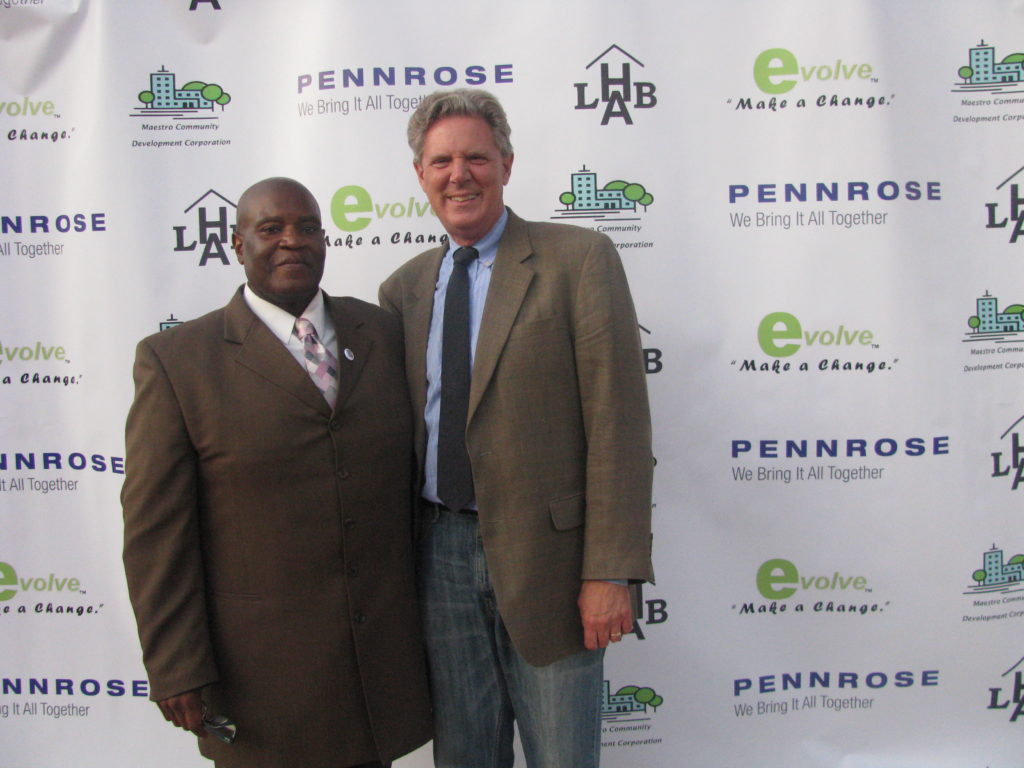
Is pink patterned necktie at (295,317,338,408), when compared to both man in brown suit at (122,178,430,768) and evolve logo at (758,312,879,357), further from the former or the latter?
evolve logo at (758,312,879,357)

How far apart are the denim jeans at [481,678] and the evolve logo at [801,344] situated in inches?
50.9

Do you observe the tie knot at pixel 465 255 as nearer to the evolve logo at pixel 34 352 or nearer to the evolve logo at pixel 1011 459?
the evolve logo at pixel 34 352

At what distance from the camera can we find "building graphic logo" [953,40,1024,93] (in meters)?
2.54

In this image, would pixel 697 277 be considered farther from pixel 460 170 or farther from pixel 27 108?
pixel 27 108

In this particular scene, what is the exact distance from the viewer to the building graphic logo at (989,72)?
2.54m

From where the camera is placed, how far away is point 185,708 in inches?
59.1

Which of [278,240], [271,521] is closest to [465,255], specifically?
[278,240]

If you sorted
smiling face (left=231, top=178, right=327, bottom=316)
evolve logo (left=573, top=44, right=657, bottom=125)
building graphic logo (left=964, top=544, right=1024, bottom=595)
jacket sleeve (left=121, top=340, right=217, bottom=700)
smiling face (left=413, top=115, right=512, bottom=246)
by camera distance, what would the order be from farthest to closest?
building graphic logo (left=964, top=544, right=1024, bottom=595)
evolve logo (left=573, top=44, right=657, bottom=125)
smiling face (left=413, top=115, right=512, bottom=246)
smiling face (left=231, top=178, right=327, bottom=316)
jacket sleeve (left=121, top=340, right=217, bottom=700)

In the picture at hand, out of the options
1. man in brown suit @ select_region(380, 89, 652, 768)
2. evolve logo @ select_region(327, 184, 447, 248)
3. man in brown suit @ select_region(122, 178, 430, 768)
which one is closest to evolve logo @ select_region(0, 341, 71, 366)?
evolve logo @ select_region(327, 184, 447, 248)

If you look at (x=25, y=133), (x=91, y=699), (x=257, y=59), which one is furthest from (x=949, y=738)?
(x=25, y=133)

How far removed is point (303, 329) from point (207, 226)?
121 cm

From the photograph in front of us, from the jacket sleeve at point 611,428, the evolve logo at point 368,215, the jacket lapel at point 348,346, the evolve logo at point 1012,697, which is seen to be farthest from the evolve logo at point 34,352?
the evolve logo at point 1012,697

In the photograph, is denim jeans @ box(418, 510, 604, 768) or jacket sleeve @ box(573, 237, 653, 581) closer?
jacket sleeve @ box(573, 237, 653, 581)

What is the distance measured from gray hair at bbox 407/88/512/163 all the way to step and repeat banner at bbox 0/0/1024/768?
0.79 meters
